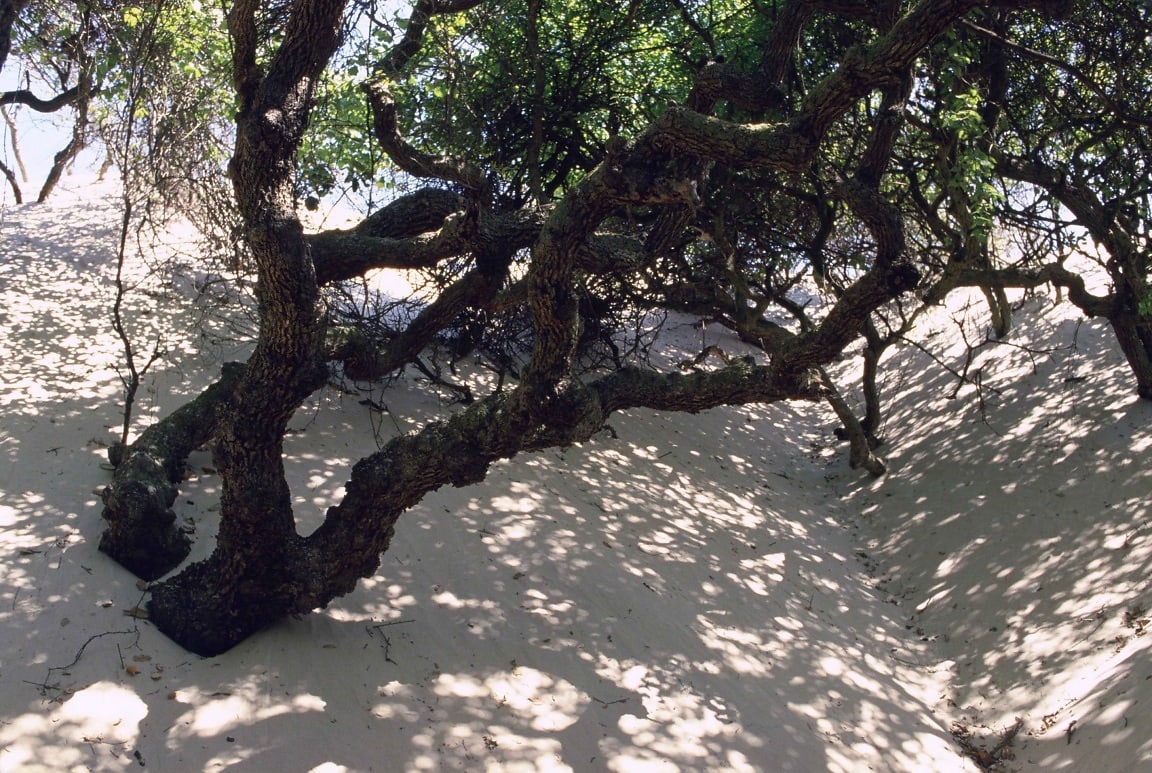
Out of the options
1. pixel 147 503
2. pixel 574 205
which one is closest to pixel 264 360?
pixel 147 503

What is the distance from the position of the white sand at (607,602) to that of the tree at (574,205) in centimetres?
47

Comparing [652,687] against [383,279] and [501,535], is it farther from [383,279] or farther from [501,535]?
[383,279]

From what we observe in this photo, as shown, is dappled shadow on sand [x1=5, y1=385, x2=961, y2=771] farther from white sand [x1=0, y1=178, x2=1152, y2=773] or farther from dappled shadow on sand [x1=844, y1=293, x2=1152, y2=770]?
dappled shadow on sand [x1=844, y1=293, x2=1152, y2=770]

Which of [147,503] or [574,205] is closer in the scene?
[574,205]

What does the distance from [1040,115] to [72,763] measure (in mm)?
10316

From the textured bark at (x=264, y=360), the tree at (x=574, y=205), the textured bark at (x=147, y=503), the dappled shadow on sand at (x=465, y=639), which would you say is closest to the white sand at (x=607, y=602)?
the dappled shadow on sand at (x=465, y=639)

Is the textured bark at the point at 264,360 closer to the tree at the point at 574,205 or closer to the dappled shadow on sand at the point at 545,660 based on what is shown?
the tree at the point at 574,205

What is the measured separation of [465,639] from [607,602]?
48.7 inches

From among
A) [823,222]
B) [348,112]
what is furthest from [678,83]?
[348,112]

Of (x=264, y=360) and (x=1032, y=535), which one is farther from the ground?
(x=264, y=360)

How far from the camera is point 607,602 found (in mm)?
6754

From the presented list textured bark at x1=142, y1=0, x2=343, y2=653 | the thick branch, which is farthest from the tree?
the thick branch

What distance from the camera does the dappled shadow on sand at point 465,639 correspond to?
4.74 meters

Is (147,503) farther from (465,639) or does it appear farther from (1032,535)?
(1032,535)
